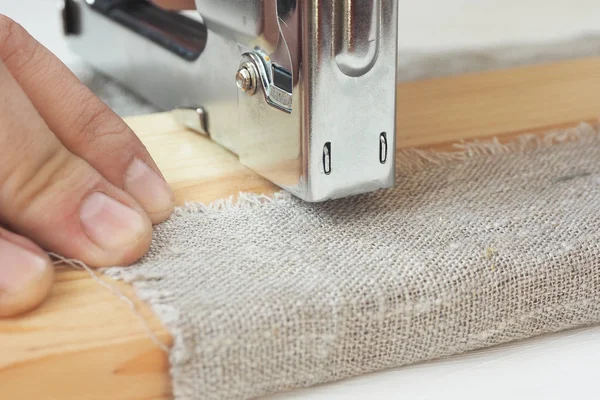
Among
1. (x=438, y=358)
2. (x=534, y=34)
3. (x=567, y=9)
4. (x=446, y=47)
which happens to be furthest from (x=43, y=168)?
(x=567, y=9)

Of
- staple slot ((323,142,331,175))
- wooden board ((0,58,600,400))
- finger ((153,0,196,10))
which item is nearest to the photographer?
wooden board ((0,58,600,400))

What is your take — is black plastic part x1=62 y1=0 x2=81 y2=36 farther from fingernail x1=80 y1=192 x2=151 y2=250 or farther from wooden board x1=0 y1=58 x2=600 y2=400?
fingernail x1=80 y1=192 x2=151 y2=250

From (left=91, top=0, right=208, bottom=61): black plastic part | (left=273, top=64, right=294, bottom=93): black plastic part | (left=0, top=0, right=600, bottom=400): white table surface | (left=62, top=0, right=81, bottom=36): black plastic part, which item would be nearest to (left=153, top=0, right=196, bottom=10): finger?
(left=91, top=0, right=208, bottom=61): black plastic part

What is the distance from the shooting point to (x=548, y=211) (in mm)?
702

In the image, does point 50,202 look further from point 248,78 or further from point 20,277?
point 248,78

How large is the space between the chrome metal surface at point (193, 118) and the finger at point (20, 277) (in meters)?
0.29

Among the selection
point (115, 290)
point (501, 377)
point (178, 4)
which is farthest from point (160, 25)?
point (501, 377)

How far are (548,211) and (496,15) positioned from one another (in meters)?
0.83

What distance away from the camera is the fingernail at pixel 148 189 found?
0.67 m

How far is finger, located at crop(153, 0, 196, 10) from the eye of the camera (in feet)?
2.73

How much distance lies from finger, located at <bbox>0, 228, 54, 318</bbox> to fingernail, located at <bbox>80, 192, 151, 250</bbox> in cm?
4

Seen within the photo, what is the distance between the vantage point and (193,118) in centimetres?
86

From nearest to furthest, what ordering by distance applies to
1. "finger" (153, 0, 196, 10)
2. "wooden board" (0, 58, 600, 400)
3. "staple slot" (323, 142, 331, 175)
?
1. "wooden board" (0, 58, 600, 400)
2. "staple slot" (323, 142, 331, 175)
3. "finger" (153, 0, 196, 10)

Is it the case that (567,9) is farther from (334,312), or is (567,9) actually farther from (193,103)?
(334,312)
